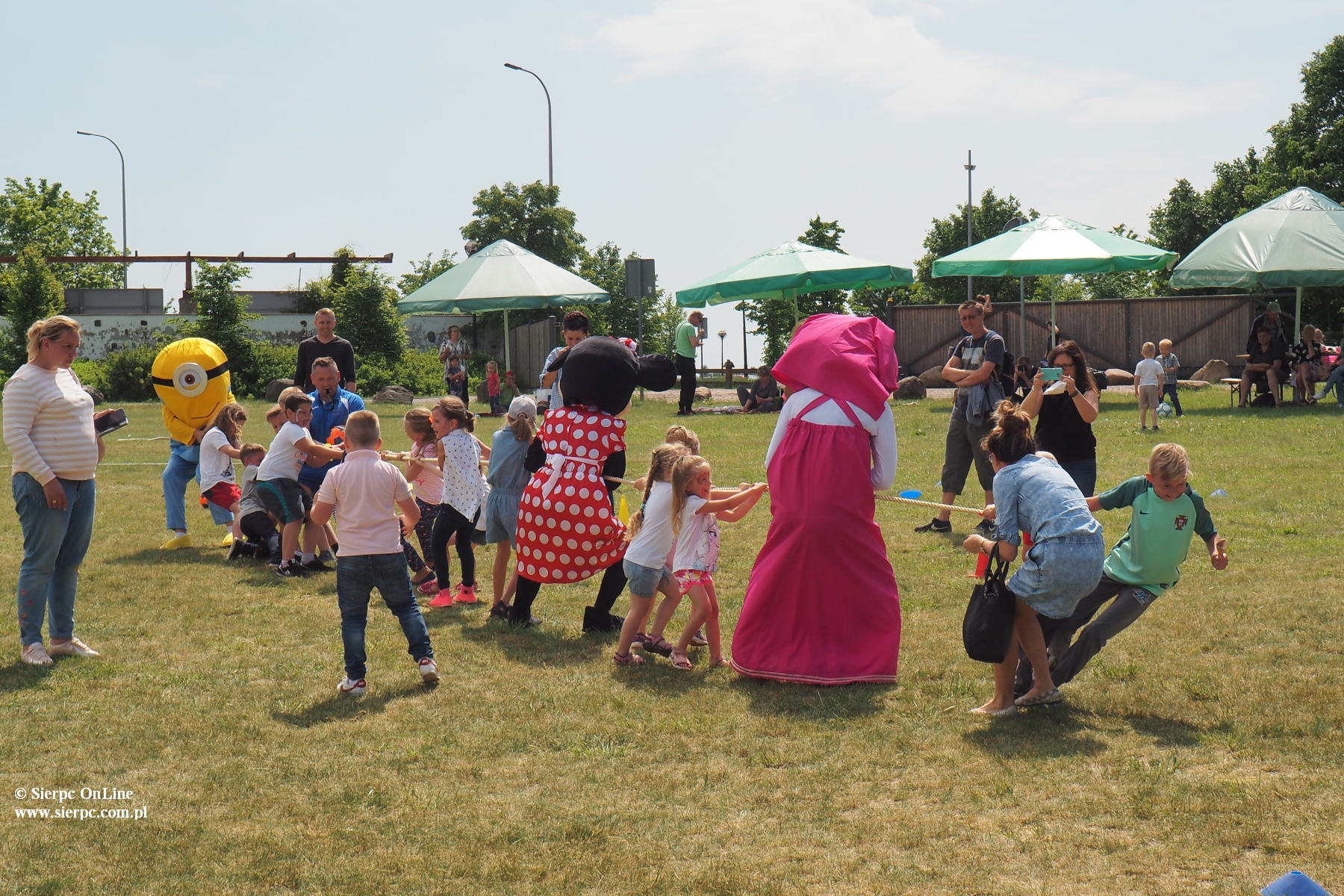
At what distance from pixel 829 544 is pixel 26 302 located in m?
36.8

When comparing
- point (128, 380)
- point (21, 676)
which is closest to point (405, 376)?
point (128, 380)

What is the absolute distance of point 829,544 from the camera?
6.28 meters

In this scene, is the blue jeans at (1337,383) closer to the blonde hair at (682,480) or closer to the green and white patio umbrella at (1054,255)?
the green and white patio umbrella at (1054,255)

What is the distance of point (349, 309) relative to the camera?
37.2m

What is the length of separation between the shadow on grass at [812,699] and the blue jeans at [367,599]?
176cm

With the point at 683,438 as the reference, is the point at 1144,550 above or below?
below

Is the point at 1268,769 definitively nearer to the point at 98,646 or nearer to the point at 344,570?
the point at 344,570

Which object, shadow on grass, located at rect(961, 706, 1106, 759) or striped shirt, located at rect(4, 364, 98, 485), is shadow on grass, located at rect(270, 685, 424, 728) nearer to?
striped shirt, located at rect(4, 364, 98, 485)

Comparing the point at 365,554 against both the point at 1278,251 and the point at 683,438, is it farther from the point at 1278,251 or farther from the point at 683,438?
the point at 1278,251

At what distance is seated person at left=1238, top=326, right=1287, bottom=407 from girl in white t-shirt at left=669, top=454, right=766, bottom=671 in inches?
647

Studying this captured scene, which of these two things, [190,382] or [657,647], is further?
[190,382]

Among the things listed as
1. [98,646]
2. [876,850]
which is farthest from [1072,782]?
[98,646]

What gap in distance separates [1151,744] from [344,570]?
4147 millimetres

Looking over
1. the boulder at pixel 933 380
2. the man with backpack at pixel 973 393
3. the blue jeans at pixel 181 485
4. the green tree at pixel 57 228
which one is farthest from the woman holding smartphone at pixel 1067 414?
the green tree at pixel 57 228
